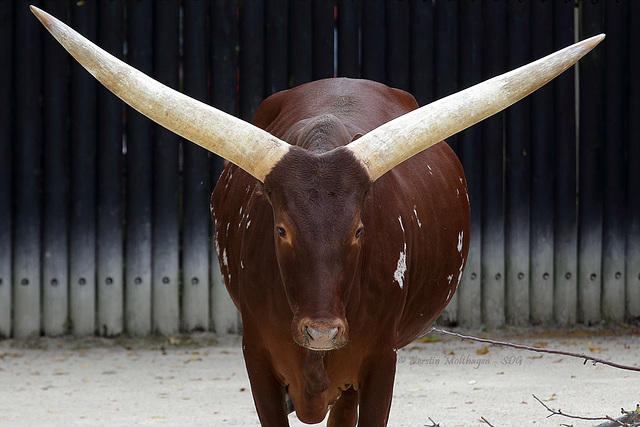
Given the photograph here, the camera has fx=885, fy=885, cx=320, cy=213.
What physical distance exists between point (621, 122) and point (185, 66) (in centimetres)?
359

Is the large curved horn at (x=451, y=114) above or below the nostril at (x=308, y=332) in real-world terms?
above

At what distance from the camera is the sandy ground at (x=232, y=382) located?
16.5ft

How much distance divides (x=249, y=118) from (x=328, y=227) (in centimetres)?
462

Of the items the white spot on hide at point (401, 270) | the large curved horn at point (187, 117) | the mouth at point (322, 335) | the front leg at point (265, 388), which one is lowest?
the front leg at point (265, 388)

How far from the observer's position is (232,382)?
5902mm

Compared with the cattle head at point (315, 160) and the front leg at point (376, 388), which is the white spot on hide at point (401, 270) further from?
the cattle head at point (315, 160)

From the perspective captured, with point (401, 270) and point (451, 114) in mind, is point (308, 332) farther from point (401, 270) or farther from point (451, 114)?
point (451, 114)

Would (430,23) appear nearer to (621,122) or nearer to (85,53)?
(621,122)

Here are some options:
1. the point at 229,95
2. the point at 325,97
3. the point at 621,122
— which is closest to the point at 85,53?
the point at 325,97

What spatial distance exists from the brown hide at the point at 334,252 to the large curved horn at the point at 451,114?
120 millimetres

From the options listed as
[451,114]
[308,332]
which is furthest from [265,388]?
[451,114]

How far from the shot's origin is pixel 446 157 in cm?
447

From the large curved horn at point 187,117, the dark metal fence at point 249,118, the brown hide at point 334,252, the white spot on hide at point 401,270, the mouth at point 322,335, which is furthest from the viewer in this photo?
the dark metal fence at point 249,118

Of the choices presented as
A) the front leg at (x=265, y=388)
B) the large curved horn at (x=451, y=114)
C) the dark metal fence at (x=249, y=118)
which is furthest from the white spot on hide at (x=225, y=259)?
the dark metal fence at (x=249, y=118)
